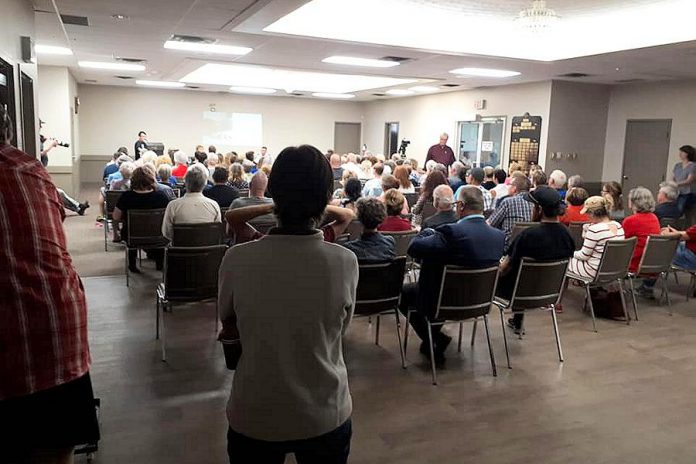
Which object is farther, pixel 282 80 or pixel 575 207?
pixel 282 80

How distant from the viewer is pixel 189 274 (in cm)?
391

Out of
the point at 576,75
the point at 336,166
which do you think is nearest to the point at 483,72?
the point at 576,75

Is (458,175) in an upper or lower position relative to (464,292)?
upper

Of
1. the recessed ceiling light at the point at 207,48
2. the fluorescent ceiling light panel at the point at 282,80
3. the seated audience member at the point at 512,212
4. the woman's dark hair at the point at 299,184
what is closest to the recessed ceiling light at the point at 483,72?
the fluorescent ceiling light panel at the point at 282,80

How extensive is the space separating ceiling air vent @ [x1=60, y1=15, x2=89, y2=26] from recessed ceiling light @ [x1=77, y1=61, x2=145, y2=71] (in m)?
4.22

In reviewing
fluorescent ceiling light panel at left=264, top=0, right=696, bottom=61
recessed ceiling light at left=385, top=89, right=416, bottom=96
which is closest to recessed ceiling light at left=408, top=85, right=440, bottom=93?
recessed ceiling light at left=385, top=89, right=416, bottom=96

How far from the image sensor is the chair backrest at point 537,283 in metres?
3.85

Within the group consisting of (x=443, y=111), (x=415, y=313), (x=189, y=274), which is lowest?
(x=415, y=313)

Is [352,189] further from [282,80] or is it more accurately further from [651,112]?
[282,80]

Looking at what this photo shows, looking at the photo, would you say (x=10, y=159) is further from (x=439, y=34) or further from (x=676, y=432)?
(x=439, y=34)

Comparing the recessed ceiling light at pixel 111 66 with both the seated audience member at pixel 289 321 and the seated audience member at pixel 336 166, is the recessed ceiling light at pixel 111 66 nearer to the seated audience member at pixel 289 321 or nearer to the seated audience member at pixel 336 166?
the seated audience member at pixel 336 166

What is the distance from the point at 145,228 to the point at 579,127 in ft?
29.6

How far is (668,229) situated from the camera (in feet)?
18.0

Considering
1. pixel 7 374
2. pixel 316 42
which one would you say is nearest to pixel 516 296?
pixel 7 374
